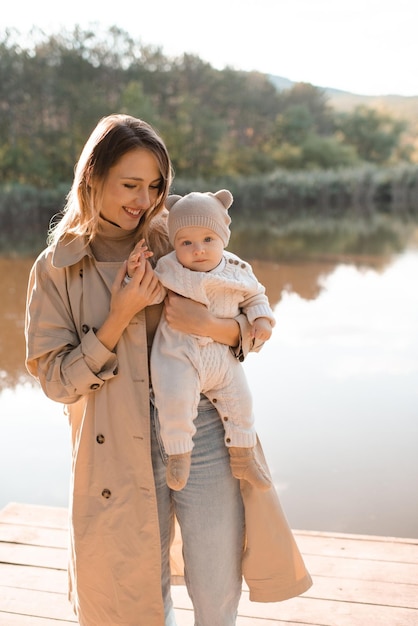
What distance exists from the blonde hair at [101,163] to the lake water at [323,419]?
217 cm

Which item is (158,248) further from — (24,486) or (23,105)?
(23,105)

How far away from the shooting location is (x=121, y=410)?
1.52m

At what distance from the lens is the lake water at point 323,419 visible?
3.44 m

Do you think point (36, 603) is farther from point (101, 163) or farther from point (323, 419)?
point (323, 419)

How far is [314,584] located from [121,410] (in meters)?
1.07

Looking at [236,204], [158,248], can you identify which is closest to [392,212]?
[236,204]

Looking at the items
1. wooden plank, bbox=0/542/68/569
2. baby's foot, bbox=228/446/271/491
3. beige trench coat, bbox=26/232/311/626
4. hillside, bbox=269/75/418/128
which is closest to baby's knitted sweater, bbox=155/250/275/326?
beige trench coat, bbox=26/232/311/626

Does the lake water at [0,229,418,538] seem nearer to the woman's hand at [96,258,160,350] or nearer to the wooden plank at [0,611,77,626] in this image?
the wooden plank at [0,611,77,626]

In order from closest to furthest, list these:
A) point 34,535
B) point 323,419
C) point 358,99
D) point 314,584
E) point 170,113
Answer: point 314,584, point 34,535, point 323,419, point 170,113, point 358,99

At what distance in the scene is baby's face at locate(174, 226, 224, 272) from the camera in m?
1.53

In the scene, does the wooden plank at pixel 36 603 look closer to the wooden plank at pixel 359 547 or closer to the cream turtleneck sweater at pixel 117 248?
the wooden plank at pixel 359 547

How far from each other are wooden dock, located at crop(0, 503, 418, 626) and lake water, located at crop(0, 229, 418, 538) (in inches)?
32.2

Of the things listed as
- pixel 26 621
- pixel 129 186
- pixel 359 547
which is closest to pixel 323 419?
pixel 359 547

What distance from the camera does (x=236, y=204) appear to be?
23719 millimetres
